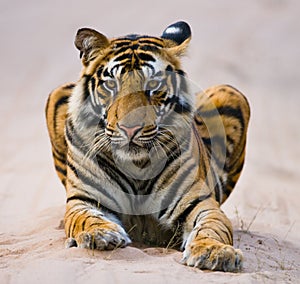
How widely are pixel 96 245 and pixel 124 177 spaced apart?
2.57ft

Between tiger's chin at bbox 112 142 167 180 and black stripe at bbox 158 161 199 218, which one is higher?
tiger's chin at bbox 112 142 167 180

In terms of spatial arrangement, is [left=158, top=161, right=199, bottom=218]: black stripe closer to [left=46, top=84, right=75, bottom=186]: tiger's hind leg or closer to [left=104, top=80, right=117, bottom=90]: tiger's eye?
[left=104, top=80, right=117, bottom=90]: tiger's eye

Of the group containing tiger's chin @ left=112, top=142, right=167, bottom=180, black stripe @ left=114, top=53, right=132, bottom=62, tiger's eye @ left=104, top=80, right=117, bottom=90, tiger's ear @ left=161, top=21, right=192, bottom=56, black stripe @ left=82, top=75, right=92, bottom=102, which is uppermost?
tiger's ear @ left=161, top=21, right=192, bottom=56

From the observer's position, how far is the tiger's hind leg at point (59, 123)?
6.91m

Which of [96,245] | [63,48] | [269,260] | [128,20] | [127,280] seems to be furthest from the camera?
[128,20]

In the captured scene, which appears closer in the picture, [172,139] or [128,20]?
[172,139]

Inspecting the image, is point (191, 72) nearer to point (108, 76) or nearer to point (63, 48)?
point (63, 48)

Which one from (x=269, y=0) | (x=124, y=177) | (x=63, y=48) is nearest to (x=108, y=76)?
(x=124, y=177)

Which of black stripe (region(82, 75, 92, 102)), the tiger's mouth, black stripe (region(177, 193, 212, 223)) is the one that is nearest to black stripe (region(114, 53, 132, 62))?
black stripe (region(82, 75, 92, 102))

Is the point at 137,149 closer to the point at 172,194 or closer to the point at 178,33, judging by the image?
the point at 172,194

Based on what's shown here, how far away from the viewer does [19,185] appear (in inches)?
364

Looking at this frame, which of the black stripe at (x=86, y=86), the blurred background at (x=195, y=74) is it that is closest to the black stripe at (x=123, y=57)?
the black stripe at (x=86, y=86)

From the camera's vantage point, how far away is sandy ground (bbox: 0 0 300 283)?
15.2ft

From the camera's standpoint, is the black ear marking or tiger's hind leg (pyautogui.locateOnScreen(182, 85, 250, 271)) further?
the black ear marking
